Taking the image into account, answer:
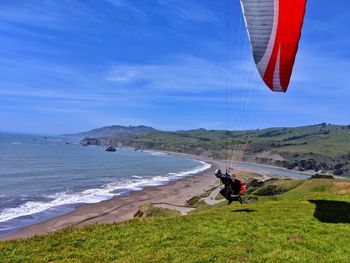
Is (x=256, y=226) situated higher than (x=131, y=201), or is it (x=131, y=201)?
(x=256, y=226)

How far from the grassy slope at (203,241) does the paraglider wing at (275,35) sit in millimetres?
5587

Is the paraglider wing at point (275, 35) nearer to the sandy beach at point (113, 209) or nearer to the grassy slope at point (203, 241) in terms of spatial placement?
the grassy slope at point (203, 241)

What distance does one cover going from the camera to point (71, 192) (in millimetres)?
54719

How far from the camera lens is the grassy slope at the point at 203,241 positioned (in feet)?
39.2

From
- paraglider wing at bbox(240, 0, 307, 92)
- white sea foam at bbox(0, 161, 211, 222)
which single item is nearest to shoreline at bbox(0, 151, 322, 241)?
white sea foam at bbox(0, 161, 211, 222)

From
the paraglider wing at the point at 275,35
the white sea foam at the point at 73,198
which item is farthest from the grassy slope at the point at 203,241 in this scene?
the white sea foam at the point at 73,198

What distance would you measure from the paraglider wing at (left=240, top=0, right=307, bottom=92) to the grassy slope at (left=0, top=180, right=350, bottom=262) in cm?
559

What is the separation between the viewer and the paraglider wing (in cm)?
1439

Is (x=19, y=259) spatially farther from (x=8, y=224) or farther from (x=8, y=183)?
(x=8, y=183)

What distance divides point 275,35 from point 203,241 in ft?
26.0

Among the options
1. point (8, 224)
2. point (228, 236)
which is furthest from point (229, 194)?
point (8, 224)

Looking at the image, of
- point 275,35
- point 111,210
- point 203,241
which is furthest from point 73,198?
point 275,35

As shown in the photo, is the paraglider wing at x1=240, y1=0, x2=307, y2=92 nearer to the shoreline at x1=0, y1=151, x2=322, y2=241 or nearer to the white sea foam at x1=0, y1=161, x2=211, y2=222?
the shoreline at x1=0, y1=151, x2=322, y2=241

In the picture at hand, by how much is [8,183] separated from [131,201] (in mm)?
20575
